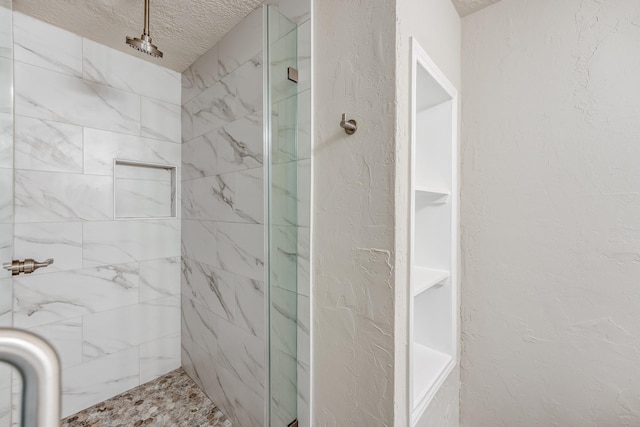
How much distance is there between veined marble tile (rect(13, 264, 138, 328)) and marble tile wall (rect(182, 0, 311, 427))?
0.30 m

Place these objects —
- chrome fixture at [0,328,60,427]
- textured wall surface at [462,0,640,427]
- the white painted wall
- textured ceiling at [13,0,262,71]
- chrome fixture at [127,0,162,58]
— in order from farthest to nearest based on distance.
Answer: textured ceiling at [13,0,262,71] → chrome fixture at [127,0,162,58] → textured wall surface at [462,0,640,427] → the white painted wall → chrome fixture at [0,328,60,427]

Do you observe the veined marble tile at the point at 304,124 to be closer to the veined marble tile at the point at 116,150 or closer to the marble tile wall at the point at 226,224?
the marble tile wall at the point at 226,224

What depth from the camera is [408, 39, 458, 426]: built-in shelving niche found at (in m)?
1.04

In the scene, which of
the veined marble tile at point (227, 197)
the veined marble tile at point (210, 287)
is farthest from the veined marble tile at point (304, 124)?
the veined marble tile at point (210, 287)

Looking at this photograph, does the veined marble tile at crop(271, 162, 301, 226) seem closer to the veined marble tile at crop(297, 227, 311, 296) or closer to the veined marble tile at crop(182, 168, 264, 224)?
the veined marble tile at crop(297, 227, 311, 296)

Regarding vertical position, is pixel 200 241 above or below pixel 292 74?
below

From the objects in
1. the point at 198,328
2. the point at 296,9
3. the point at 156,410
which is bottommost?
the point at 156,410

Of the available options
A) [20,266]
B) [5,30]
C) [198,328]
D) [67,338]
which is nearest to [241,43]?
[5,30]

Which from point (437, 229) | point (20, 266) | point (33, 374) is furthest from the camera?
point (437, 229)

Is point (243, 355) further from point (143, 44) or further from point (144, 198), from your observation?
point (143, 44)

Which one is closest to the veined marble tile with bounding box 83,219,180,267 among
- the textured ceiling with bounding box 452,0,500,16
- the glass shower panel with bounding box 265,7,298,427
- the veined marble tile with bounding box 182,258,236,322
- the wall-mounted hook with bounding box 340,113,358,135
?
the veined marble tile with bounding box 182,258,236,322

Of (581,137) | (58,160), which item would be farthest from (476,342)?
(58,160)

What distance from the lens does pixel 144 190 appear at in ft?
5.20

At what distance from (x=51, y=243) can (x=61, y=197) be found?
0.21 m
